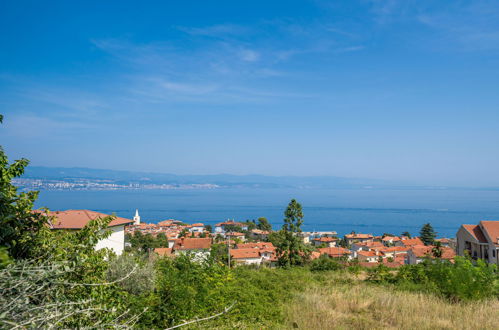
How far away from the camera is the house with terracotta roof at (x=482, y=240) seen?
16.5m

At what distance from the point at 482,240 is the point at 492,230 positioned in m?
0.66

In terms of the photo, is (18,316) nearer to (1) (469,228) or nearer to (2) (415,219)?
(1) (469,228)

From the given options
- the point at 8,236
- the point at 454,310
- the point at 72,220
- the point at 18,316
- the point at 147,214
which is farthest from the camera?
the point at 147,214

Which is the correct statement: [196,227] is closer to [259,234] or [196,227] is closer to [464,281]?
[259,234]

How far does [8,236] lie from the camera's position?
3.20 metres

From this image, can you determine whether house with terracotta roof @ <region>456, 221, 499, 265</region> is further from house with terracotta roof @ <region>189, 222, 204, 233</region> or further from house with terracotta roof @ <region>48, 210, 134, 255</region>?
house with terracotta roof @ <region>189, 222, 204, 233</region>

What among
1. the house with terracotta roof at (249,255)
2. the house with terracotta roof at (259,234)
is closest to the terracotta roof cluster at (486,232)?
the house with terracotta roof at (249,255)

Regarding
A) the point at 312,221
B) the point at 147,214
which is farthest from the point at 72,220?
the point at 147,214

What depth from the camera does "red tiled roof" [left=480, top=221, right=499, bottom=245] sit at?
54.5 ft

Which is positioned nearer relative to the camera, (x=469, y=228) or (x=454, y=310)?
(x=454, y=310)

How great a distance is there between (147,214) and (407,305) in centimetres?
11900

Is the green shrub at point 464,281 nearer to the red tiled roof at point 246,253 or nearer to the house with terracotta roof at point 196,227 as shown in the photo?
the red tiled roof at point 246,253

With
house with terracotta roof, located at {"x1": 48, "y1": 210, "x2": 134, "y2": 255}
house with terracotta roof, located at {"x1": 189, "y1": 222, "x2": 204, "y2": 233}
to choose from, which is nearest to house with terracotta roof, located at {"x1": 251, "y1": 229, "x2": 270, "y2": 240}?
house with terracotta roof, located at {"x1": 189, "y1": 222, "x2": 204, "y2": 233}

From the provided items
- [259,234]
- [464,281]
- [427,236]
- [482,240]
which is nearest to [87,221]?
[464,281]
